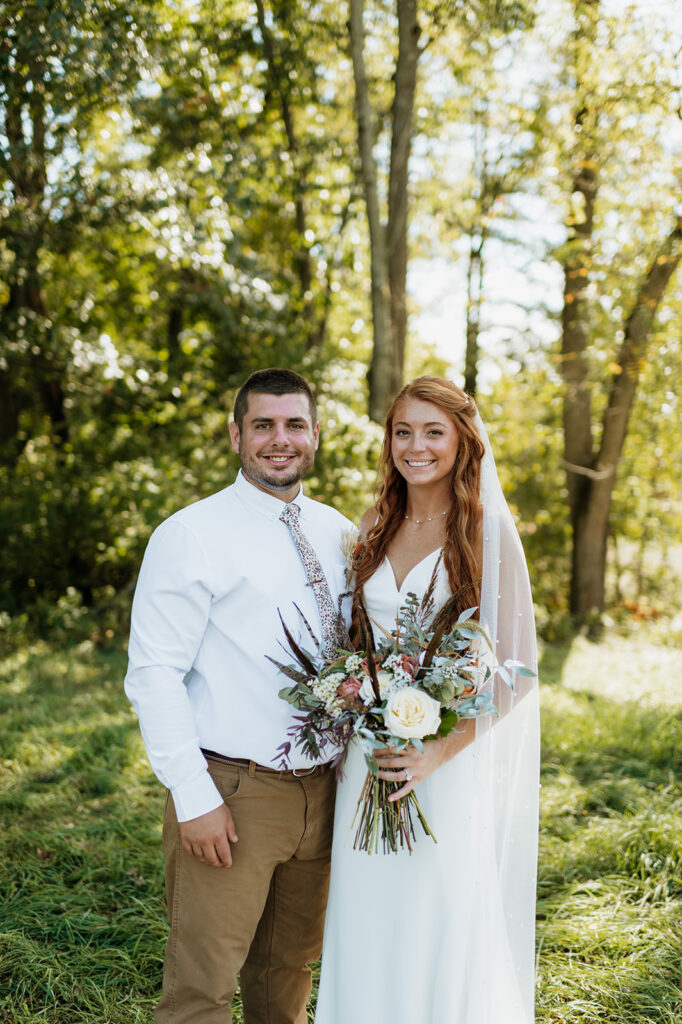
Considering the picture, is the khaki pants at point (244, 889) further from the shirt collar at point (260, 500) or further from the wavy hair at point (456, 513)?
the shirt collar at point (260, 500)

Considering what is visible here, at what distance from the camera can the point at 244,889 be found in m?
2.43

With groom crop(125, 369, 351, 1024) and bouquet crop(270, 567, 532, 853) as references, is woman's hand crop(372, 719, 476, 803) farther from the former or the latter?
groom crop(125, 369, 351, 1024)

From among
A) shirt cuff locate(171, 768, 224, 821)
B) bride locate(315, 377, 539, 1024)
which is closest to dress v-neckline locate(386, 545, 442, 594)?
bride locate(315, 377, 539, 1024)

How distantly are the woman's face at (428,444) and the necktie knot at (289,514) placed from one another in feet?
1.38

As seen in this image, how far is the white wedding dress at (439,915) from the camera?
8.07 feet

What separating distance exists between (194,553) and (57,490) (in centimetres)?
849

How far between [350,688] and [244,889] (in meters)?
0.74

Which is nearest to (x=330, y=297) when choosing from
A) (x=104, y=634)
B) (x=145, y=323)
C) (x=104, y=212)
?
(x=145, y=323)

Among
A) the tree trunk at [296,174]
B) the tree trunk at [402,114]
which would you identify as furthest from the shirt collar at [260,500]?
the tree trunk at [296,174]

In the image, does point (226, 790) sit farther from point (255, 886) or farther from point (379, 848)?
point (379, 848)

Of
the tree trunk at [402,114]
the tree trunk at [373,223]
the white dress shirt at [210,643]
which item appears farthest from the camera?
the tree trunk at [402,114]

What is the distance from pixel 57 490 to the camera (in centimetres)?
1034

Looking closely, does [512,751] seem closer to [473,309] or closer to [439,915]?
[439,915]

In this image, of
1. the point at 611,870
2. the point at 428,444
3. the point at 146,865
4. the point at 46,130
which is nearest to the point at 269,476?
the point at 428,444
